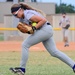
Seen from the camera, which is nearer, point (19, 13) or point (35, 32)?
point (19, 13)

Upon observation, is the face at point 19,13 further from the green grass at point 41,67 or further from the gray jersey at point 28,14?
the green grass at point 41,67

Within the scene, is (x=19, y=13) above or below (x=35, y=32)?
above

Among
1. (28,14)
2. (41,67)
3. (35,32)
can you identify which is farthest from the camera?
(41,67)

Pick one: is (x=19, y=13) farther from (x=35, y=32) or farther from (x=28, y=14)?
(x=35, y=32)

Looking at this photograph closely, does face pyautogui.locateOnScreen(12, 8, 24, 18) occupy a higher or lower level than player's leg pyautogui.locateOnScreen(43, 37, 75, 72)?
higher

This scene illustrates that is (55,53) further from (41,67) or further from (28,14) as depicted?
(41,67)

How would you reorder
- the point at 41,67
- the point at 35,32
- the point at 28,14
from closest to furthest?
the point at 28,14 < the point at 35,32 < the point at 41,67

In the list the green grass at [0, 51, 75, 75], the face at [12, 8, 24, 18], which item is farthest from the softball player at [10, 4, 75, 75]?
the green grass at [0, 51, 75, 75]

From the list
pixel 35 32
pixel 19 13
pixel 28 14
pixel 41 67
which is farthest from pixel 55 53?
Answer: pixel 41 67

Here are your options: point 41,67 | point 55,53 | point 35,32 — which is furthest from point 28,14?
point 41,67

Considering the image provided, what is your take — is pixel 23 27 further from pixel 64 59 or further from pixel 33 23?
pixel 64 59

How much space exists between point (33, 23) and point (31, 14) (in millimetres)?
195

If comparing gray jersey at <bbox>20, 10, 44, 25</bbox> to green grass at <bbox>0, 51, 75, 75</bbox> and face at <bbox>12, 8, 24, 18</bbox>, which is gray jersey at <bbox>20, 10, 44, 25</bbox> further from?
green grass at <bbox>0, 51, 75, 75</bbox>

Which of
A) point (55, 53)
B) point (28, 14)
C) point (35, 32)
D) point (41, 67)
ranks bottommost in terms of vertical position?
point (41, 67)
